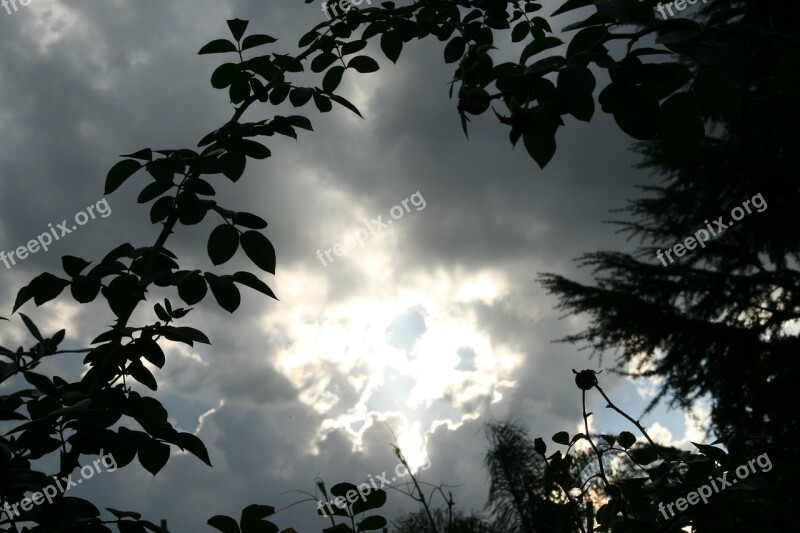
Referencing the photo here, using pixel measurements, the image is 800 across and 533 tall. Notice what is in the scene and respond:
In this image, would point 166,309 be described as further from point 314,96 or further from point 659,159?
point 659,159

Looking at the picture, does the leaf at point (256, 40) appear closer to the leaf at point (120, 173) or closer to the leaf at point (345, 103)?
the leaf at point (345, 103)

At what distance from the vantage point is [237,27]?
3.46ft

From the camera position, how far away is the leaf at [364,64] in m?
1.24

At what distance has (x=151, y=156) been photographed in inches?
34.3

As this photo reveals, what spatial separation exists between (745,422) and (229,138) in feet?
20.8

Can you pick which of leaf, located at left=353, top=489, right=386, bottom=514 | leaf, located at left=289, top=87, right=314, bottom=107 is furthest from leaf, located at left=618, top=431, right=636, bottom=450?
leaf, located at left=289, top=87, right=314, bottom=107

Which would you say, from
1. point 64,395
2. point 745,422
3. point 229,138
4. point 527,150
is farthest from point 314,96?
point 745,422

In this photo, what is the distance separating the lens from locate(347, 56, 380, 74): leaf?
124cm

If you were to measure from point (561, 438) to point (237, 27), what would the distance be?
3.24ft

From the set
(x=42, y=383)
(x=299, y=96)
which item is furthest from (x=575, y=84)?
(x=42, y=383)

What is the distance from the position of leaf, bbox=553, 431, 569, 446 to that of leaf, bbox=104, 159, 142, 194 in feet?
2.92

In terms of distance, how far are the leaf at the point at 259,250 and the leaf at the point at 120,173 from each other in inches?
7.9

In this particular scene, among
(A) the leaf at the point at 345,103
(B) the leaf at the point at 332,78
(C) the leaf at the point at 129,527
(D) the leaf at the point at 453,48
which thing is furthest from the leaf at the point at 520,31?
(C) the leaf at the point at 129,527

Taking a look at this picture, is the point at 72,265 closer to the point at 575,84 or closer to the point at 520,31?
the point at 575,84
